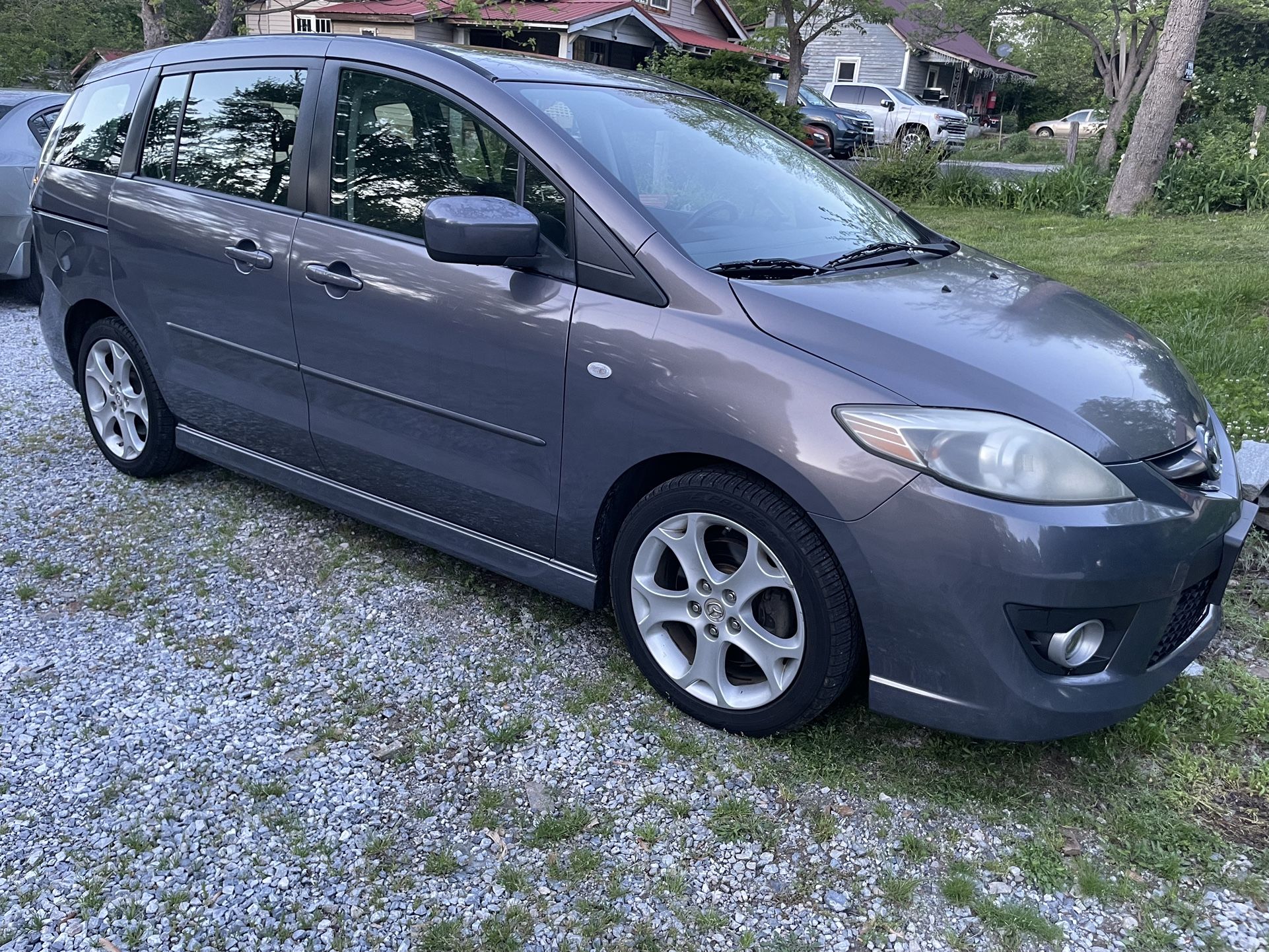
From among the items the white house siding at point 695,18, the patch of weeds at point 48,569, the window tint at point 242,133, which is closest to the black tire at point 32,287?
the window tint at point 242,133

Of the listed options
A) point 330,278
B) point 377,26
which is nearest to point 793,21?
point 377,26

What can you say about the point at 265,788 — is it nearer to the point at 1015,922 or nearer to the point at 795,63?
the point at 1015,922

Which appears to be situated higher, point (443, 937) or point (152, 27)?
point (152, 27)

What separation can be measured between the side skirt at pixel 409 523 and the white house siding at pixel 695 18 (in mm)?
27662

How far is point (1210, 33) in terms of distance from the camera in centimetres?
2250

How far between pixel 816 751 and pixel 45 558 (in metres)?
2.96

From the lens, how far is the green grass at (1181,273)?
5.23 metres

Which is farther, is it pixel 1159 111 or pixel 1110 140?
pixel 1110 140

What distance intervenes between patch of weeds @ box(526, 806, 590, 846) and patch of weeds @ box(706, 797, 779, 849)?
32cm

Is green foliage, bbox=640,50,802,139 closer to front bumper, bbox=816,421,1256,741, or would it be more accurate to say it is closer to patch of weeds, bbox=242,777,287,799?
front bumper, bbox=816,421,1256,741

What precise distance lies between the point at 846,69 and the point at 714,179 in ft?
139

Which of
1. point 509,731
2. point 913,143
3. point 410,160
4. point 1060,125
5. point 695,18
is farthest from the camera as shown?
point 1060,125

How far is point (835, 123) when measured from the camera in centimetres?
2188

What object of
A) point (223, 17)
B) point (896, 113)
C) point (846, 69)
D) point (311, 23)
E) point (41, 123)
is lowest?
point (41, 123)
